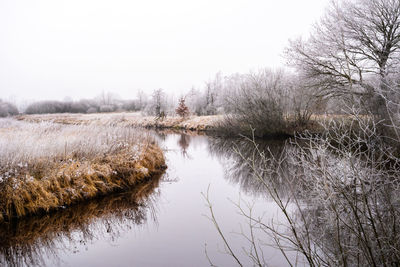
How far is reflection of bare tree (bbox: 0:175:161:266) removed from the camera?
3975 mm

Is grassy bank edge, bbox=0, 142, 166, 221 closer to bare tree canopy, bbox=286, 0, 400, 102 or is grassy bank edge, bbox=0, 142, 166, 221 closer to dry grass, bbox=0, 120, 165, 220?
dry grass, bbox=0, 120, 165, 220

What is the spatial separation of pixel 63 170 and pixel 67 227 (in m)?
1.68

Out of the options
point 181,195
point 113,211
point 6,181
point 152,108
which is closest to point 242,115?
point 181,195

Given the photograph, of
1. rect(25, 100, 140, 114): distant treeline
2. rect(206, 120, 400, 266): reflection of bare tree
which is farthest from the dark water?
rect(25, 100, 140, 114): distant treeline

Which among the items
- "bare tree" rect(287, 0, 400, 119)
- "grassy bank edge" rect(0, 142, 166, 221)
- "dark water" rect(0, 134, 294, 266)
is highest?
"bare tree" rect(287, 0, 400, 119)

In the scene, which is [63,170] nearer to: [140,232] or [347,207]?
[140,232]

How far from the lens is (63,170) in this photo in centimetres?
602

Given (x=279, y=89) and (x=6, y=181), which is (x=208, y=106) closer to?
(x=279, y=89)

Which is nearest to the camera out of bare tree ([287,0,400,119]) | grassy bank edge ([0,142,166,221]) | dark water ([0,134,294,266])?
dark water ([0,134,294,266])

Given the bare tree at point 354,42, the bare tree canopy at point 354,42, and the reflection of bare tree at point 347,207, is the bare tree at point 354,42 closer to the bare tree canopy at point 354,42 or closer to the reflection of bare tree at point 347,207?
the bare tree canopy at point 354,42

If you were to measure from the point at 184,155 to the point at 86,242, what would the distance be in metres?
8.88

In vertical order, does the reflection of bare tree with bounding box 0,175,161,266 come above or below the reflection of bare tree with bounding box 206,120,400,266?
below

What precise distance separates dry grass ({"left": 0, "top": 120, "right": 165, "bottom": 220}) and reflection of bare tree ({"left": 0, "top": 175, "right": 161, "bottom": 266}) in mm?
314

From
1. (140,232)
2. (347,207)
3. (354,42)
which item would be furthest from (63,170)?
(354,42)
